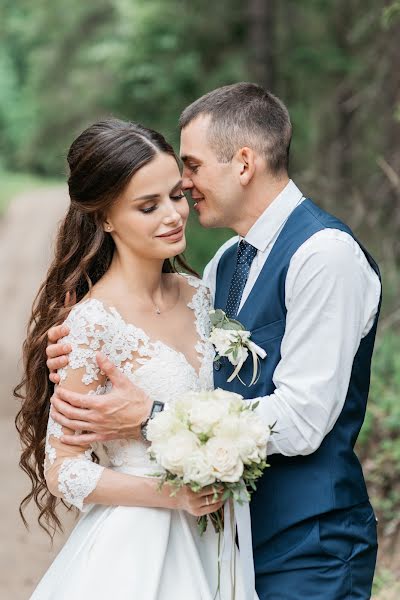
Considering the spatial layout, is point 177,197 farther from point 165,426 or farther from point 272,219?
point 165,426

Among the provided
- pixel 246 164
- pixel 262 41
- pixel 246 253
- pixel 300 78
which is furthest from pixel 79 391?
pixel 300 78

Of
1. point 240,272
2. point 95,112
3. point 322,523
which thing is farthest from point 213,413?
point 95,112

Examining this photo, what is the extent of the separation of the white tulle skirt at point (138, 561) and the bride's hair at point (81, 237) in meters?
0.34

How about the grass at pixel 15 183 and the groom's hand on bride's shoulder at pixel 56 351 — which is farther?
the grass at pixel 15 183

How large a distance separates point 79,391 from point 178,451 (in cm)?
55

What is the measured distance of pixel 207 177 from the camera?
3092 millimetres

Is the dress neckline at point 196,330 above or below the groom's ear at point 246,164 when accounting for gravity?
below

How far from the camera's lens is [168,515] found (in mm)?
2926

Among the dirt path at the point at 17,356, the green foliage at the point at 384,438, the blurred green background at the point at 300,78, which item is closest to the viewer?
the green foliage at the point at 384,438

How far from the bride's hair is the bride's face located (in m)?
0.03

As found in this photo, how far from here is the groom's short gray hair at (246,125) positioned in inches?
119

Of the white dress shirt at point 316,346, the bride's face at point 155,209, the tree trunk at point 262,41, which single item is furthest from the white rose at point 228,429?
the tree trunk at point 262,41

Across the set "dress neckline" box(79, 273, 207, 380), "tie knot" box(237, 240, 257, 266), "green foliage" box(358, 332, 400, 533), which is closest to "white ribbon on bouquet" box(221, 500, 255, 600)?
"dress neckline" box(79, 273, 207, 380)

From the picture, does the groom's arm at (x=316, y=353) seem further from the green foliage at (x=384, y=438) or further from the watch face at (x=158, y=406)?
the green foliage at (x=384, y=438)
